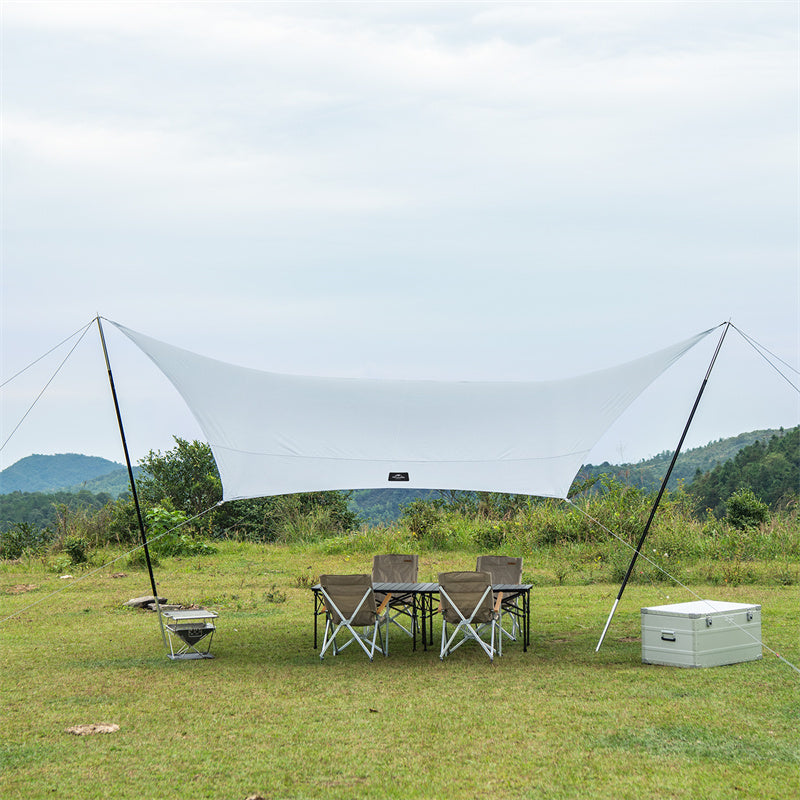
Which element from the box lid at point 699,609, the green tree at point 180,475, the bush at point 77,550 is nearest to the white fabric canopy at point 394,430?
the box lid at point 699,609

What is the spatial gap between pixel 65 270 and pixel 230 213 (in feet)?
8.36

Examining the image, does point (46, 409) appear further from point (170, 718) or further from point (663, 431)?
point (663, 431)

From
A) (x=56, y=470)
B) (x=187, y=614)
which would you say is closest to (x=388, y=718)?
(x=187, y=614)

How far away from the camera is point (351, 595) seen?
6.29 meters

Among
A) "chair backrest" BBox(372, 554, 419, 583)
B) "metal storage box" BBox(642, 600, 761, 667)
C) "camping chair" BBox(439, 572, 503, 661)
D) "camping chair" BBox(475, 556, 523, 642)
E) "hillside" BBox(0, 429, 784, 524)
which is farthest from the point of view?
"hillside" BBox(0, 429, 784, 524)

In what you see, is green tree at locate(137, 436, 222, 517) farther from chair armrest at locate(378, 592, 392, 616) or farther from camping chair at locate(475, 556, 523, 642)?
chair armrest at locate(378, 592, 392, 616)

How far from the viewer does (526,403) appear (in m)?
7.34

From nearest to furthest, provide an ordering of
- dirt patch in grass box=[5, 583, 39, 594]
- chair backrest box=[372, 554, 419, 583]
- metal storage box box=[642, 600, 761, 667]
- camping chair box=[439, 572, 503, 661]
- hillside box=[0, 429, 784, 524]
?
metal storage box box=[642, 600, 761, 667] → camping chair box=[439, 572, 503, 661] → chair backrest box=[372, 554, 419, 583] → dirt patch in grass box=[5, 583, 39, 594] → hillside box=[0, 429, 784, 524]

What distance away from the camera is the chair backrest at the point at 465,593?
6.13 meters

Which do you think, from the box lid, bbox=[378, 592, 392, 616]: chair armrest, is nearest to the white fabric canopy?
bbox=[378, 592, 392, 616]: chair armrest

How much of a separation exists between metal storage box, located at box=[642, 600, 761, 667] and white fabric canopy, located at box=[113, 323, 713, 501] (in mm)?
1200

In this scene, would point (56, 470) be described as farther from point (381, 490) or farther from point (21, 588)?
point (21, 588)

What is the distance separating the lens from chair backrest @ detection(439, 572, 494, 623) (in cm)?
613

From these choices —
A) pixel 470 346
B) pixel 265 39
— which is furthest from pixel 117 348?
pixel 470 346
